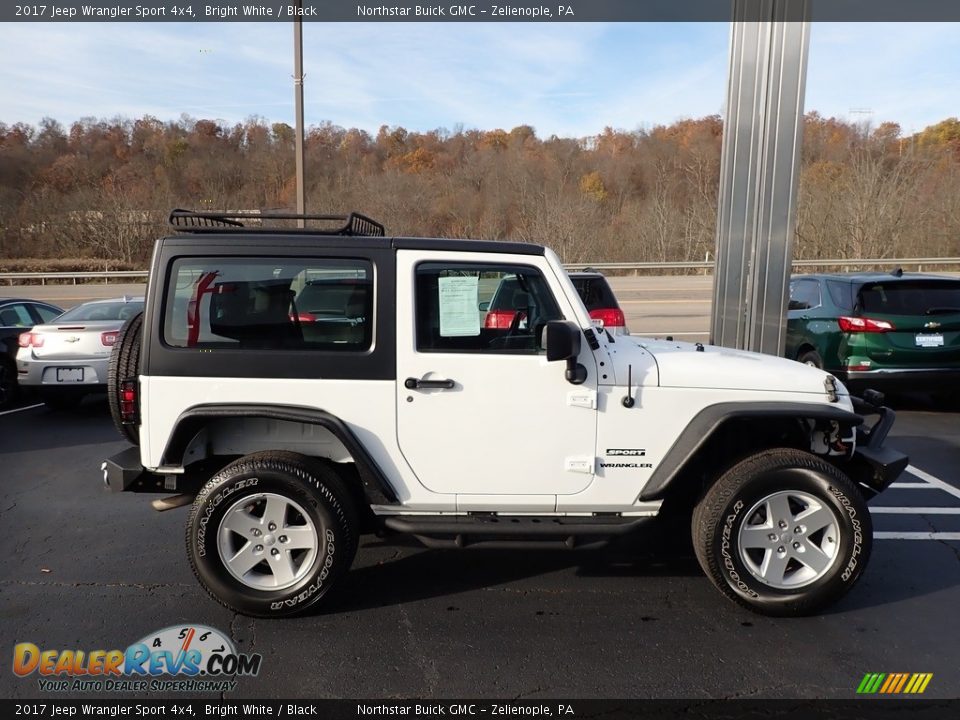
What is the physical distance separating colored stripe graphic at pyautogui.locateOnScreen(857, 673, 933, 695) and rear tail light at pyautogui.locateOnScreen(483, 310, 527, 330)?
2.31 m

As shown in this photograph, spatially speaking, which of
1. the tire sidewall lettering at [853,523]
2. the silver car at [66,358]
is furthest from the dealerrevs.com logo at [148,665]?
the silver car at [66,358]

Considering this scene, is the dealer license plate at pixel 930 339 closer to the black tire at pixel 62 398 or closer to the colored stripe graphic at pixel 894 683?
the colored stripe graphic at pixel 894 683

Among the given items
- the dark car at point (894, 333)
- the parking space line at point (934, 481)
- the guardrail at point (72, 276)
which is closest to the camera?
the parking space line at point (934, 481)

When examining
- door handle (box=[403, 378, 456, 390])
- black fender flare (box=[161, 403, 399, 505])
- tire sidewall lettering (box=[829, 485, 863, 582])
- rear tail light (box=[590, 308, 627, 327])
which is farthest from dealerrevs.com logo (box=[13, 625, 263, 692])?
rear tail light (box=[590, 308, 627, 327])

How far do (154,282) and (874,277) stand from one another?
808 centimetres

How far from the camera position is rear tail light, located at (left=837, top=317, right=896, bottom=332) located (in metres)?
8.32

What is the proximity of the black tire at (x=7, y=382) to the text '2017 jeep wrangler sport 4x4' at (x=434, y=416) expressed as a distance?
6753 mm

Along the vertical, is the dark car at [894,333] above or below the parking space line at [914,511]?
above

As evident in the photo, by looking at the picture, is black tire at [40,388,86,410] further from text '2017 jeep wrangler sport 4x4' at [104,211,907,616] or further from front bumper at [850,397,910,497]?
front bumper at [850,397,910,497]

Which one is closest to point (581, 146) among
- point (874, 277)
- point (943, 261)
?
point (943, 261)

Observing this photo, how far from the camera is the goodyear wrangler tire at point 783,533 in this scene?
371 cm

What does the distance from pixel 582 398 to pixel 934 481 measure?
425cm

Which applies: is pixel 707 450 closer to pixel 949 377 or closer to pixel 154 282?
pixel 154 282

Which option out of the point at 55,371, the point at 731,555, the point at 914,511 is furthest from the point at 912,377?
the point at 55,371
